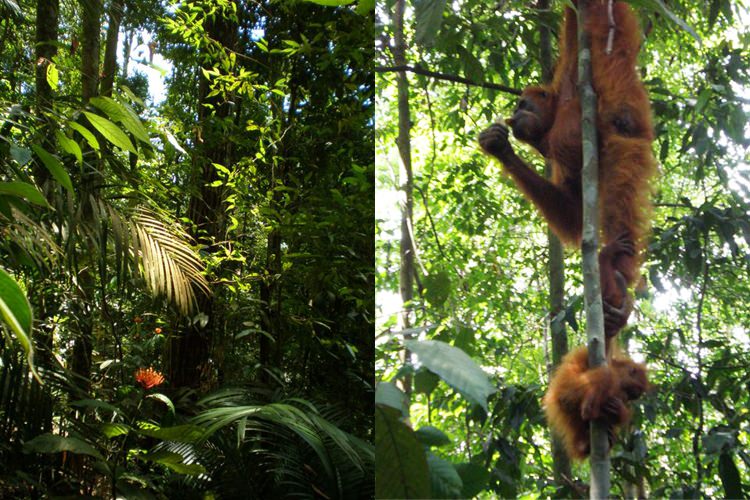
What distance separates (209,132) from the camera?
215 cm

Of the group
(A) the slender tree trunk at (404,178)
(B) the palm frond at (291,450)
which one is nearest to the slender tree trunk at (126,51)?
(B) the palm frond at (291,450)

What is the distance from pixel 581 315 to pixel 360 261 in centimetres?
127

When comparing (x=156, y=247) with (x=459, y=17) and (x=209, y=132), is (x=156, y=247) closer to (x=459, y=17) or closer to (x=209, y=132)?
(x=209, y=132)

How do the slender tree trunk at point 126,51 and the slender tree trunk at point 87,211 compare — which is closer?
the slender tree trunk at point 87,211

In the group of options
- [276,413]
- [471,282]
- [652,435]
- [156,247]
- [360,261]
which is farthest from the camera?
[360,261]

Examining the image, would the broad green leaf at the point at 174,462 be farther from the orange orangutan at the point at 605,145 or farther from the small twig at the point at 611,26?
the small twig at the point at 611,26

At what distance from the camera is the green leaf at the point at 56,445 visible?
1658 mm

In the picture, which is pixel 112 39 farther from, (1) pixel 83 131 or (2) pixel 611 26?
(2) pixel 611 26

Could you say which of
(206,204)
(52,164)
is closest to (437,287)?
(52,164)

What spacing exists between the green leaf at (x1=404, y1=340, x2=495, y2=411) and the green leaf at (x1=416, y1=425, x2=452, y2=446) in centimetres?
18

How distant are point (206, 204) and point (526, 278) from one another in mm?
1393

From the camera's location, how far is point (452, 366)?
58 cm

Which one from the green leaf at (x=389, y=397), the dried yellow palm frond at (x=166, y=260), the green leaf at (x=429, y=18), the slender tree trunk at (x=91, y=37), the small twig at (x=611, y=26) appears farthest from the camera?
the slender tree trunk at (x=91, y=37)

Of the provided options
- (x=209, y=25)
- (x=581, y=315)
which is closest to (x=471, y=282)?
(x=581, y=315)
